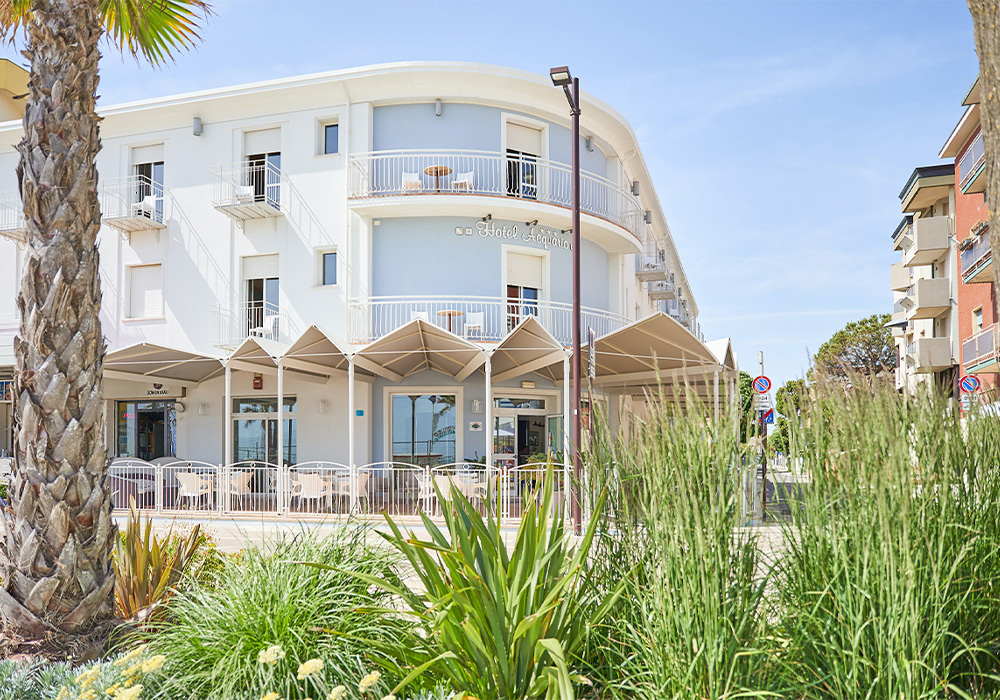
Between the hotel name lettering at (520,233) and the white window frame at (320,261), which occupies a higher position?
the hotel name lettering at (520,233)

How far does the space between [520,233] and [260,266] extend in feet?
21.0

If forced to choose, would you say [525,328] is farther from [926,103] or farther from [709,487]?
[709,487]

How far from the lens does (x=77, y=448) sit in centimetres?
473

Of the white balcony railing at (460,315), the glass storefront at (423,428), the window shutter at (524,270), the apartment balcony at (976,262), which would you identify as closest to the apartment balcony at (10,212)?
the white balcony railing at (460,315)

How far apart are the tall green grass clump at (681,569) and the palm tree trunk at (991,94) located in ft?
5.40

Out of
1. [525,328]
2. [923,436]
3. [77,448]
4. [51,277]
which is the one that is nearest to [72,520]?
[77,448]

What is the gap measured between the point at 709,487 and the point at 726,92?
7.17 metres

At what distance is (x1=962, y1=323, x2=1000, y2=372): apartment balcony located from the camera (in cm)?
2581

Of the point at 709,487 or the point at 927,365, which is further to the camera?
the point at 927,365

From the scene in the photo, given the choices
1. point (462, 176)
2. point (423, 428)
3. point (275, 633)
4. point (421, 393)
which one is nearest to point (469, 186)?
point (462, 176)

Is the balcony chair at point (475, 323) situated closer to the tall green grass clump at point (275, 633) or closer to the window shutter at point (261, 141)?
the window shutter at point (261, 141)

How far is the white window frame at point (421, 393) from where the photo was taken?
18172mm

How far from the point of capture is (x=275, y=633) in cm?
356

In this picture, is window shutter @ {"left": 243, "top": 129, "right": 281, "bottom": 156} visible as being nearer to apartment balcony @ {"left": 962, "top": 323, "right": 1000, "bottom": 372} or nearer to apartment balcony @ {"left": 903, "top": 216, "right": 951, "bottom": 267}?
apartment balcony @ {"left": 962, "top": 323, "right": 1000, "bottom": 372}
